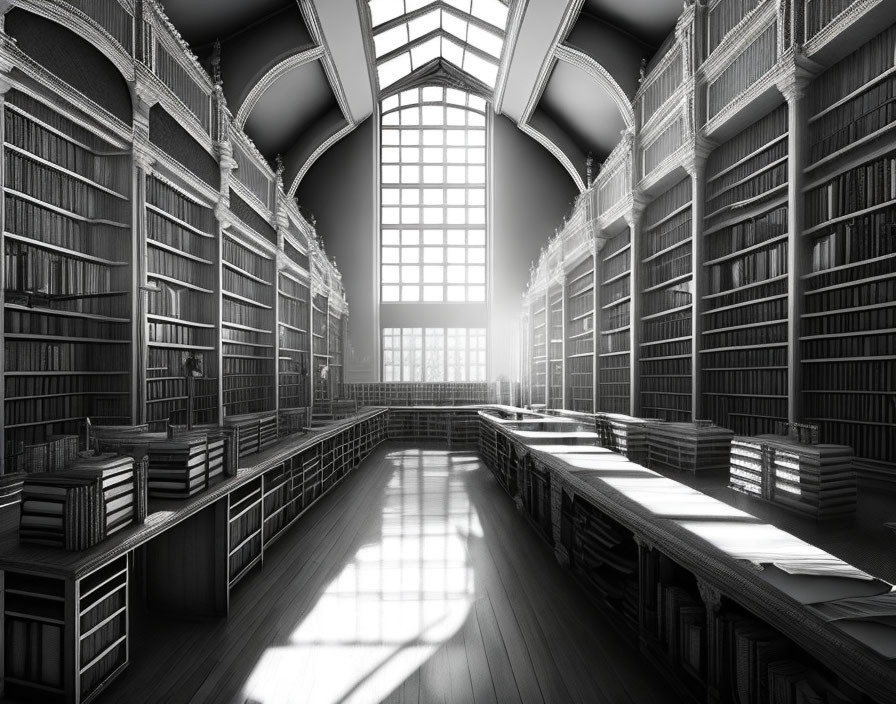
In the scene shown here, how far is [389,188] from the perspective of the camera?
14391mm

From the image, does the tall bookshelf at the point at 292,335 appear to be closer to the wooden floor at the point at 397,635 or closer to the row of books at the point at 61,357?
the row of books at the point at 61,357

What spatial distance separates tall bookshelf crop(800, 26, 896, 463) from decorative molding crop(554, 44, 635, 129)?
3448 millimetres

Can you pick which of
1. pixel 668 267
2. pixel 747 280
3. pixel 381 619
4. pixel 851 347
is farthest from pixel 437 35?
pixel 381 619

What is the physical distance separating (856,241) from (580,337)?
218 inches

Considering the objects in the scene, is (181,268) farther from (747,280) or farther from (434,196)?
(434,196)

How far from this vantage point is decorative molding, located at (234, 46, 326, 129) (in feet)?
22.6

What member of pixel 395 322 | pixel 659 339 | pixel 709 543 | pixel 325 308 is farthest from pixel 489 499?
pixel 395 322

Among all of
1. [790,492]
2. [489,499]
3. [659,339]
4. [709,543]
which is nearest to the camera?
[709,543]

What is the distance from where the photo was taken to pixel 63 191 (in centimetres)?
369

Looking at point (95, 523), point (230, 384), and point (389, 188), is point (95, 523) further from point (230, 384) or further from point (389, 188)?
point (389, 188)

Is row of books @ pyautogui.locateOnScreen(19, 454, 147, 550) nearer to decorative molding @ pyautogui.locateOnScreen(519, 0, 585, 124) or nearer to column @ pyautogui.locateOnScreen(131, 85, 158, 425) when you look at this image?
column @ pyautogui.locateOnScreen(131, 85, 158, 425)

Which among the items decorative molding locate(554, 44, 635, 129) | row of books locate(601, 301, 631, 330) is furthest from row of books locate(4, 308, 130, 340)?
decorative molding locate(554, 44, 635, 129)

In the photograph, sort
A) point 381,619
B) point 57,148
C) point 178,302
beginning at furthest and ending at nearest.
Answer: point 178,302
point 57,148
point 381,619

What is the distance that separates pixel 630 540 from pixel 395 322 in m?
12.0
